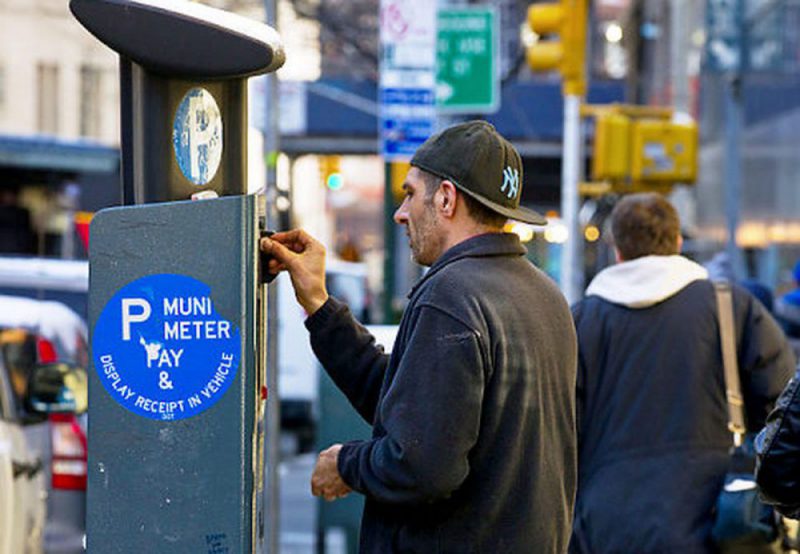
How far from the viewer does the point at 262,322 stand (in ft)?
13.4

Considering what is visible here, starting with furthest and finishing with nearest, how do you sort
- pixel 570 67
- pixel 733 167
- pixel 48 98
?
pixel 48 98 → pixel 733 167 → pixel 570 67

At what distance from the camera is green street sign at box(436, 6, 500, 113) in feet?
41.6

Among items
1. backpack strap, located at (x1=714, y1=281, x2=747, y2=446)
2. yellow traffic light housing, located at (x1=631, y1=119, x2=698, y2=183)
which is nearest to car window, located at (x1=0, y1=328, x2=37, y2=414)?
backpack strap, located at (x1=714, y1=281, x2=747, y2=446)

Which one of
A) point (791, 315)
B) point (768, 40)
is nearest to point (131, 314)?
point (791, 315)

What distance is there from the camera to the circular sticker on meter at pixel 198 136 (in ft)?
13.5

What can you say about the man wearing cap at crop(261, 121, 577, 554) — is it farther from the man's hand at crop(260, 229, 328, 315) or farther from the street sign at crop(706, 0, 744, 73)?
the street sign at crop(706, 0, 744, 73)

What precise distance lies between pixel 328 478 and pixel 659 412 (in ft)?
7.36

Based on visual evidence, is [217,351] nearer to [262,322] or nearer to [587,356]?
[262,322]

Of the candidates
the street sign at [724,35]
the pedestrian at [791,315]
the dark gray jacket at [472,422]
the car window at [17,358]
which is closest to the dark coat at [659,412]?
the dark gray jacket at [472,422]

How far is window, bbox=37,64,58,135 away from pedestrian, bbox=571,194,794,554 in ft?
93.2

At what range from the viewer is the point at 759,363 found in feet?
20.3

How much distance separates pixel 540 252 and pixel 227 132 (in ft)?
97.5

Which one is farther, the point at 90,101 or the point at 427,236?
the point at 90,101

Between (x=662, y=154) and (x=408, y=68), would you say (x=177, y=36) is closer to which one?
(x=408, y=68)
